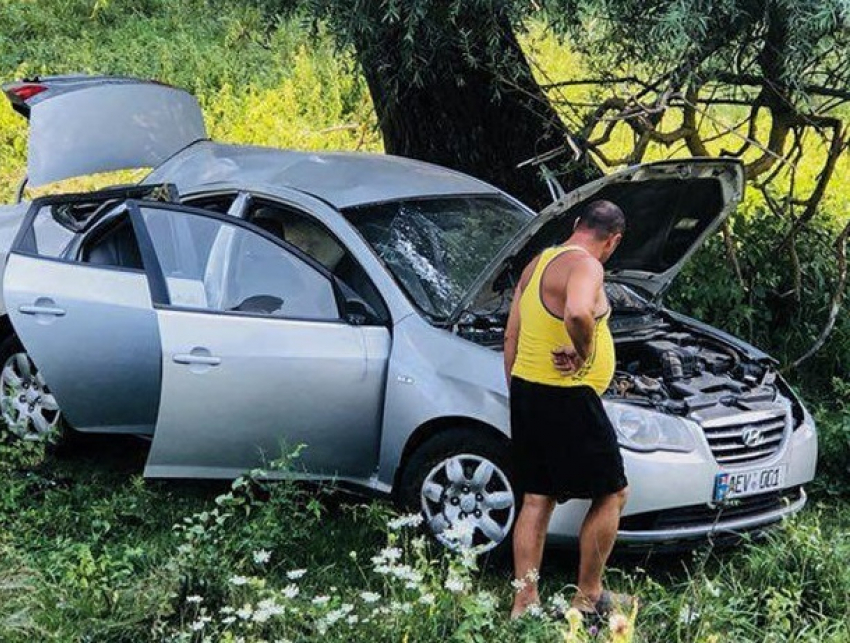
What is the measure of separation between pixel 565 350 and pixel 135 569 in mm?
1992

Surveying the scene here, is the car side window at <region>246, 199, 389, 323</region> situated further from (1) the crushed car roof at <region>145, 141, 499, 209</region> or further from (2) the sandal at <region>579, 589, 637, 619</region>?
(2) the sandal at <region>579, 589, 637, 619</region>

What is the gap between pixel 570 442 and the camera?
14.0 feet

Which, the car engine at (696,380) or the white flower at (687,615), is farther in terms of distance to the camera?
the car engine at (696,380)

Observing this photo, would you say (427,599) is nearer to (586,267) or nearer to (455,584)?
(455,584)

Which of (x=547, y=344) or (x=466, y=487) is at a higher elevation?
(x=547, y=344)

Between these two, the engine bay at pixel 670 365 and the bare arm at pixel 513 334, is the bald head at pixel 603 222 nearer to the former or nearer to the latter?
the bare arm at pixel 513 334

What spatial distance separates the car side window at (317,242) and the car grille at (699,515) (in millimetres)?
1397

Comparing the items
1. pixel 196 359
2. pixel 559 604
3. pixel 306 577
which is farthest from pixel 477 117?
pixel 559 604

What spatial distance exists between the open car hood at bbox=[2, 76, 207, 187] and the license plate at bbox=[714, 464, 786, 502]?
4.37 m

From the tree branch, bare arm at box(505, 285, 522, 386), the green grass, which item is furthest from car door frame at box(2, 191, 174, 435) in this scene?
the tree branch

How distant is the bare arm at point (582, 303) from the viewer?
13.4 ft

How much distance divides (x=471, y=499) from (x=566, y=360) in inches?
35.6

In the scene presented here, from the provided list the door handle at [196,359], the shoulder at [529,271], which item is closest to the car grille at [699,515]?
the shoulder at [529,271]

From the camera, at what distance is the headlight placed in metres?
4.65
